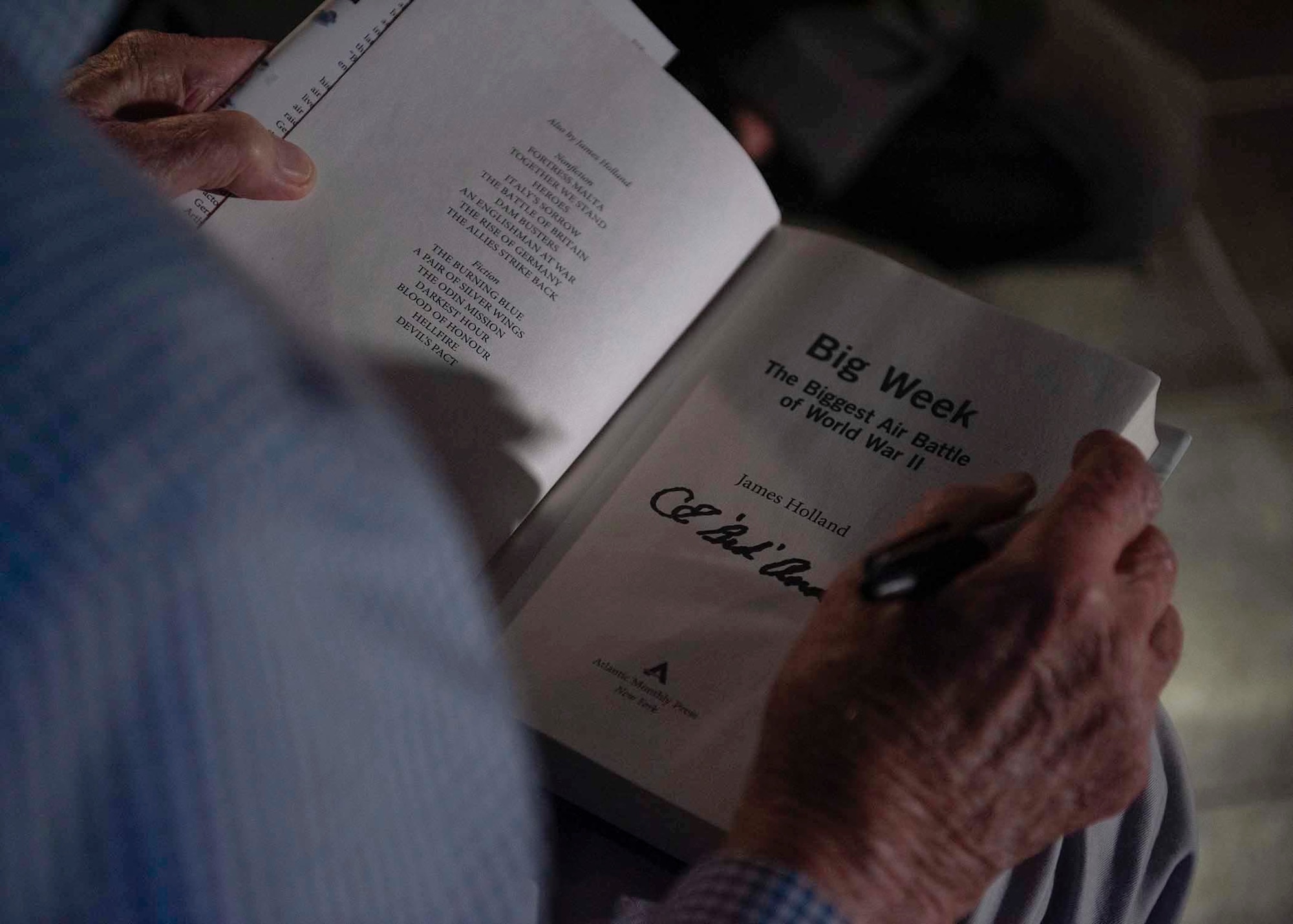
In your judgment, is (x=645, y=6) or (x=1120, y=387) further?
(x=645, y=6)

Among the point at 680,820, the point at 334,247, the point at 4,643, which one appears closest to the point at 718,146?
the point at 334,247

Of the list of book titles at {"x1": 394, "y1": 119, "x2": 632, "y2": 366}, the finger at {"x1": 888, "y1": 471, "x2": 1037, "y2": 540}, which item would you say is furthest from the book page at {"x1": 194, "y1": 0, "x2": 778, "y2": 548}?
the finger at {"x1": 888, "y1": 471, "x2": 1037, "y2": 540}

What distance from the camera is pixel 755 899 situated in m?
0.35

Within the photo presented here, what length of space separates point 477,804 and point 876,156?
0.95 meters

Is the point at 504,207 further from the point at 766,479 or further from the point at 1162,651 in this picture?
the point at 1162,651

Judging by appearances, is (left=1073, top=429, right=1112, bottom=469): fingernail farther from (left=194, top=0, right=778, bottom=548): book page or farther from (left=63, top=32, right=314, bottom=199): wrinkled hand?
(left=63, top=32, right=314, bottom=199): wrinkled hand

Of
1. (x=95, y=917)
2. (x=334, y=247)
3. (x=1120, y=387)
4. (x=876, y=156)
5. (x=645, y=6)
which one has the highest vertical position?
(x=876, y=156)

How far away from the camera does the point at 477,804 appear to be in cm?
24

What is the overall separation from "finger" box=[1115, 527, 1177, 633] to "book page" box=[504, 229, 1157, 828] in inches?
2.6

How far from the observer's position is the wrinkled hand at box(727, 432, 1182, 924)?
363 mm

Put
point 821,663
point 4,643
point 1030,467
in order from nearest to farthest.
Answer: point 4,643, point 821,663, point 1030,467

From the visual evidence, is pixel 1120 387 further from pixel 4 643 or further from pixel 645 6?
pixel 645 6

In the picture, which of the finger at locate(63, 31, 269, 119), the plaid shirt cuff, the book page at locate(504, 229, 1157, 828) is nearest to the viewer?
the plaid shirt cuff
